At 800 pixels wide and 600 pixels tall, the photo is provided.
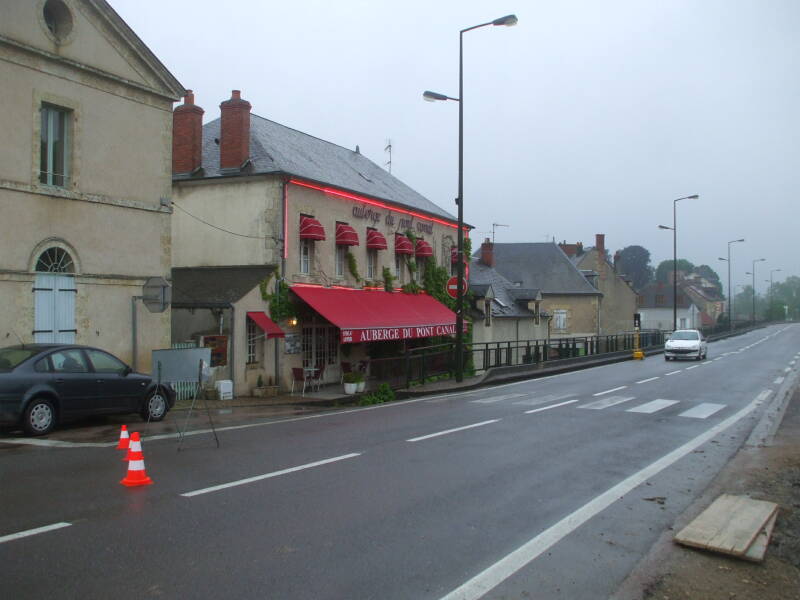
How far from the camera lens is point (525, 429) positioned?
12211mm

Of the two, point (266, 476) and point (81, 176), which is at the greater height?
point (81, 176)

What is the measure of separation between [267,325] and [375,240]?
6770mm

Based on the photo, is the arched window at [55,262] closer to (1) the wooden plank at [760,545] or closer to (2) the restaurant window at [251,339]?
(2) the restaurant window at [251,339]

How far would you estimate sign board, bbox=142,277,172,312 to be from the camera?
15.5 m

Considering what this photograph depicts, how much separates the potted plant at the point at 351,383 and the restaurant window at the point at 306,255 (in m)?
3.87

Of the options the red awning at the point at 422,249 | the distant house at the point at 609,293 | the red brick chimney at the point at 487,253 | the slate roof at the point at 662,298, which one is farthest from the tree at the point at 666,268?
the red awning at the point at 422,249

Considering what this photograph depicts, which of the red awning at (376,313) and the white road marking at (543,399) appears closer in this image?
the white road marking at (543,399)

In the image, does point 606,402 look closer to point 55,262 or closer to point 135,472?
point 135,472

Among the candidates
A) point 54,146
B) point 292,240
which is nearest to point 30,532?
point 54,146

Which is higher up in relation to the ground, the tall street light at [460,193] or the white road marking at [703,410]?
the tall street light at [460,193]

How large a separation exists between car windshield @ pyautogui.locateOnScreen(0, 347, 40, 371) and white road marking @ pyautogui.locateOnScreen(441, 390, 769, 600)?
28.1 feet

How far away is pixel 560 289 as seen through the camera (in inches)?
2365

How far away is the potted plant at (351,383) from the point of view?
19.6 m

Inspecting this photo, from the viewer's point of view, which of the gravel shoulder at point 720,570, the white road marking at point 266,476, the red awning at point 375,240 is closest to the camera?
the gravel shoulder at point 720,570
